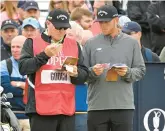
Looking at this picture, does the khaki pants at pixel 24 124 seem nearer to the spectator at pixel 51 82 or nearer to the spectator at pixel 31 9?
the spectator at pixel 51 82

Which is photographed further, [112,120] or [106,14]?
[106,14]

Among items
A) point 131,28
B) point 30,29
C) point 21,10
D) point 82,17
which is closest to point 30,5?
point 21,10

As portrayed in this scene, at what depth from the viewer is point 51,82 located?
8680 millimetres

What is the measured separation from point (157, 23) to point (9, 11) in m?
2.85

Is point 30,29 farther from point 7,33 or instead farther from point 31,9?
point 31,9

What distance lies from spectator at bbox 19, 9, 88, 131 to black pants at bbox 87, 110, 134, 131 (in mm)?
355

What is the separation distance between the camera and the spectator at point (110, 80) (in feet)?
29.4

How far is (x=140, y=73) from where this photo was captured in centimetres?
911

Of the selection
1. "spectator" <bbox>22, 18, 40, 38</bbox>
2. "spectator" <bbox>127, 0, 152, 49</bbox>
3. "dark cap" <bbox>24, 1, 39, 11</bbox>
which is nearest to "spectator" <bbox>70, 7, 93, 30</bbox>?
"spectator" <bbox>22, 18, 40, 38</bbox>

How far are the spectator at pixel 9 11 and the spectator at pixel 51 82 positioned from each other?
16.6ft

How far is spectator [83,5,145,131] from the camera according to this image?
8969 mm

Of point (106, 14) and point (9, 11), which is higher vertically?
point (9, 11)

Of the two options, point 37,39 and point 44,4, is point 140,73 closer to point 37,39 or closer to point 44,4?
point 37,39

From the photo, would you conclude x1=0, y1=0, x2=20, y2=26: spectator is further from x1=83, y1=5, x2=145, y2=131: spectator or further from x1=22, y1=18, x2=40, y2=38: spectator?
x1=83, y1=5, x2=145, y2=131: spectator
